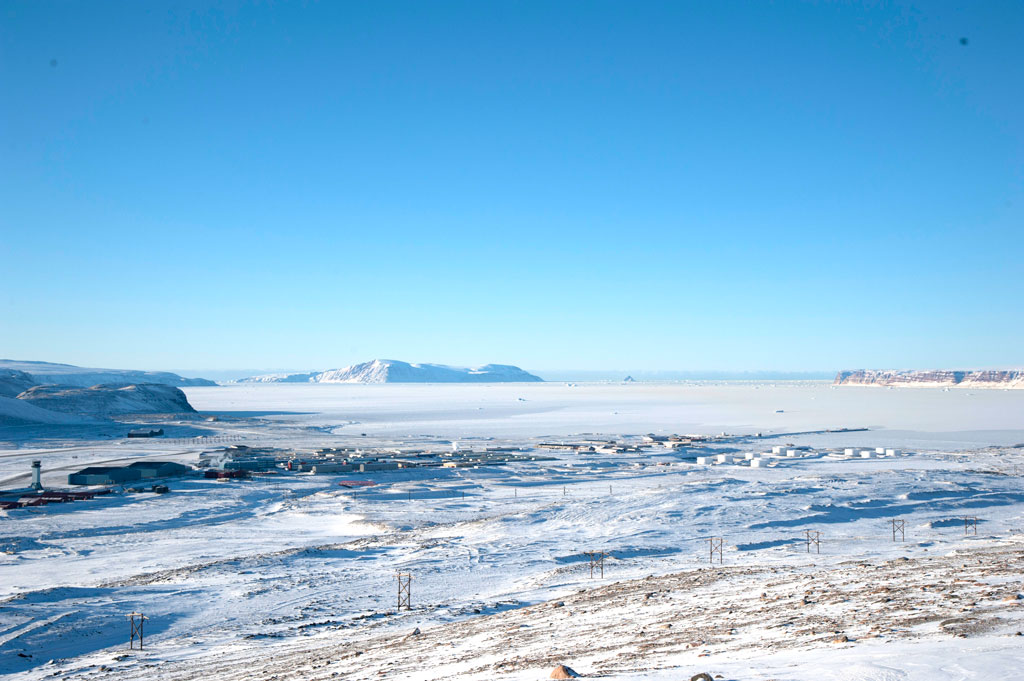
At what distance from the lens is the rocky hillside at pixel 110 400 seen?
9844 cm

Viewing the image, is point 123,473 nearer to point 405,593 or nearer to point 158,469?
point 158,469

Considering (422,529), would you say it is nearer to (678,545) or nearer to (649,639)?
(678,545)

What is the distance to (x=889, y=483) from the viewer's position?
3481cm

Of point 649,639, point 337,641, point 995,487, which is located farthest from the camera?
point 995,487

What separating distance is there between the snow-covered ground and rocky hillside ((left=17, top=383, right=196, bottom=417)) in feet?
199

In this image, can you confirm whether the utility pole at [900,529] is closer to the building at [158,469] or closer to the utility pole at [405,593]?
the utility pole at [405,593]

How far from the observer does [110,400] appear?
10688cm

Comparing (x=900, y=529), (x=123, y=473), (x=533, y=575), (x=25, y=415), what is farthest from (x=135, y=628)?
(x=25, y=415)

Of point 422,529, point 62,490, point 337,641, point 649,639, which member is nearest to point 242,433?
point 62,490

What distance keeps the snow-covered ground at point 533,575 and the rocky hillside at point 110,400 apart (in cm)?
6054

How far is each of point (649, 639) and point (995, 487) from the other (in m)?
31.6

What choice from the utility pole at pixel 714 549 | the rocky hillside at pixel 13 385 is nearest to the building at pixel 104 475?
the utility pole at pixel 714 549

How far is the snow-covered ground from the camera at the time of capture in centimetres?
1012

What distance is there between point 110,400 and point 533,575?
10650 centimetres
